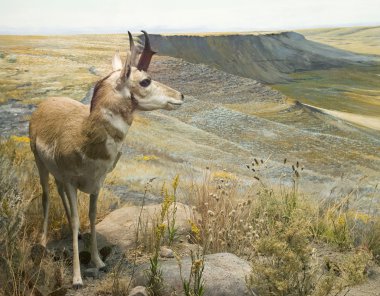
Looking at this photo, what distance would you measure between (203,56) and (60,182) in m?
68.7

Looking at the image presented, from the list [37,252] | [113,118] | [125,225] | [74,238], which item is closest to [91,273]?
[74,238]

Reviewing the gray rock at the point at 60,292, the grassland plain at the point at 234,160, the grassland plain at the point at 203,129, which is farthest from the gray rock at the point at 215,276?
the grassland plain at the point at 203,129

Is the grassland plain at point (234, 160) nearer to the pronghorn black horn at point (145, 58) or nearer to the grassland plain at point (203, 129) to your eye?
the grassland plain at point (203, 129)

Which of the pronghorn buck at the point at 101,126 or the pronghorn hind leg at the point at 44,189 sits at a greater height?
the pronghorn buck at the point at 101,126

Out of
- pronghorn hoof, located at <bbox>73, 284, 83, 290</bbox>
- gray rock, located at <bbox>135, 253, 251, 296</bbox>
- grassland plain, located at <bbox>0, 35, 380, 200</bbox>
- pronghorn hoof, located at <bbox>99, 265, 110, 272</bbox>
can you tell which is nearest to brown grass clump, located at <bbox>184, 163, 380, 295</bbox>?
gray rock, located at <bbox>135, 253, 251, 296</bbox>

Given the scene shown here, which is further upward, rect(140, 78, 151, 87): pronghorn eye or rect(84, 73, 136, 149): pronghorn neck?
rect(140, 78, 151, 87): pronghorn eye

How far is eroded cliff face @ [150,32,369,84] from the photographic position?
70938mm

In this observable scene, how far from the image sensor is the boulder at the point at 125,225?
6945 mm

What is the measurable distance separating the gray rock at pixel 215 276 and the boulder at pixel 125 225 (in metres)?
1.15

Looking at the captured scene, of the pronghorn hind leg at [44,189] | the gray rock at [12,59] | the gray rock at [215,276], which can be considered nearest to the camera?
the gray rock at [215,276]

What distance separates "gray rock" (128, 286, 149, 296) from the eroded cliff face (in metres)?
57.6

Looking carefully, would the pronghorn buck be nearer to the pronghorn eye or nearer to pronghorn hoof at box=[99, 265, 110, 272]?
the pronghorn eye

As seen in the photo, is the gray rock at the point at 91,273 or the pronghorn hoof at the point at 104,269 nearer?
the gray rock at the point at 91,273

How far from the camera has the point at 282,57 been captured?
93875 mm
